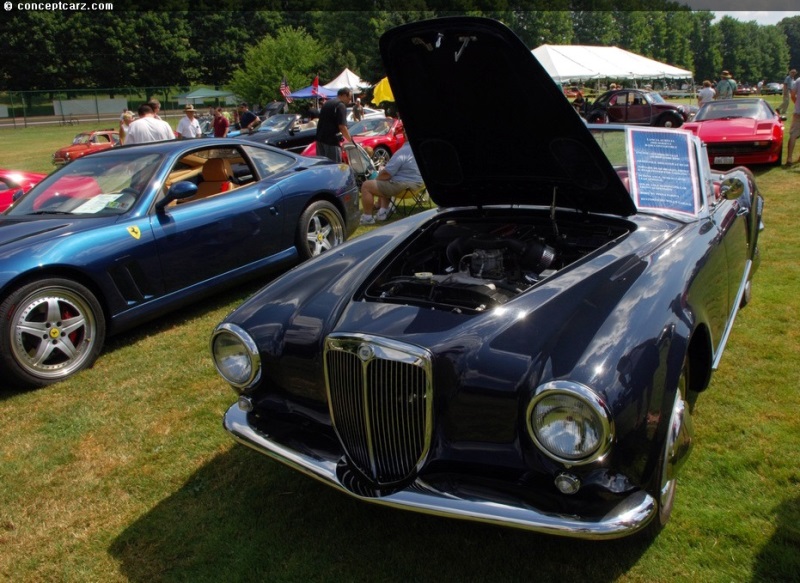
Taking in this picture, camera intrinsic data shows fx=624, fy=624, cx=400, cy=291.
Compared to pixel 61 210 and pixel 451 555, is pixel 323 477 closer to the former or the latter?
pixel 451 555

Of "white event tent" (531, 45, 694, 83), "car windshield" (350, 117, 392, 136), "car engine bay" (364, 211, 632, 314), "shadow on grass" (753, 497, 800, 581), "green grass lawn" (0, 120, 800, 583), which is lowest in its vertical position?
"green grass lawn" (0, 120, 800, 583)

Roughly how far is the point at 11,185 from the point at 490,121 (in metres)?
8.03

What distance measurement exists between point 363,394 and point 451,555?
2.40ft

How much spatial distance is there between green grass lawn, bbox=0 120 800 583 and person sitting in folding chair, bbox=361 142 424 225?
Answer: 187 inches

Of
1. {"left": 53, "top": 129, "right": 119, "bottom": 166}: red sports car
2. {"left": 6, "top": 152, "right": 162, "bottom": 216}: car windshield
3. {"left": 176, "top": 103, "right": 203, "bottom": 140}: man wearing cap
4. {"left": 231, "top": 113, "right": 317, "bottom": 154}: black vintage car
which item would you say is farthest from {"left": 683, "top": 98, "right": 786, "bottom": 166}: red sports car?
{"left": 53, "top": 129, "right": 119, "bottom": 166}: red sports car

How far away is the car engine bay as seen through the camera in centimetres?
263

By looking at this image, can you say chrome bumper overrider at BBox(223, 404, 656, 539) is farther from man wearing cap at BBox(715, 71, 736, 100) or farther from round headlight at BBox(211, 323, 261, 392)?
man wearing cap at BBox(715, 71, 736, 100)

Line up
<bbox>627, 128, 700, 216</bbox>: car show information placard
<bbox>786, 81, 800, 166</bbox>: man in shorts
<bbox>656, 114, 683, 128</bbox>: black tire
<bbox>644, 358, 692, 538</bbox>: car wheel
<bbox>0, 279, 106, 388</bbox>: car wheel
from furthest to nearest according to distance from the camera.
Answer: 1. <bbox>656, 114, 683, 128</bbox>: black tire
2. <bbox>786, 81, 800, 166</bbox>: man in shorts
3. <bbox>0, 279, 106, 388</bbox>: car wheel
4. <bbox>627, 128, 700, 216</bbox>: car show information placard
5. <bbox>644, 358, 692, 538</bbox>: car wheel

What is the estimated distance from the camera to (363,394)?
234 centimetres

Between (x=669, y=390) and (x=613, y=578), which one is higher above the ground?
(x=669, y=390)

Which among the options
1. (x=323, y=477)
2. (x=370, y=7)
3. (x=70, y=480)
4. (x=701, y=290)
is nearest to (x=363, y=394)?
(x=323, y=477)

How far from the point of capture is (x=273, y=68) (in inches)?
1681

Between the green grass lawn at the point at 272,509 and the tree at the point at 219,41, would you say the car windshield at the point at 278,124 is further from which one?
the tree at the point at 219,41

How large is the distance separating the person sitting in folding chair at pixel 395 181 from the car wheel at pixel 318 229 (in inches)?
79.3
